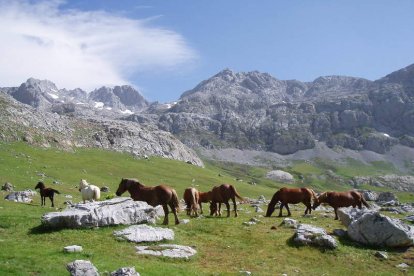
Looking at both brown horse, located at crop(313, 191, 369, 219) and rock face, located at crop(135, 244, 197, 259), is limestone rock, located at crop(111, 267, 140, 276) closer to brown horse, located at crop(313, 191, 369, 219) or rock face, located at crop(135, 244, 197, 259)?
rock face, located at crop(135, 244, 197, 259)

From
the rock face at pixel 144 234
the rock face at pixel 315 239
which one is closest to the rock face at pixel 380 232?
the rock face at pixel 315 239

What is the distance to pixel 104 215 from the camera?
28688 millimetres

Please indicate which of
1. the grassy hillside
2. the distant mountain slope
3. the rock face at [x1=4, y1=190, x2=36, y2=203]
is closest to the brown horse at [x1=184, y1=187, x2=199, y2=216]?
the grassy hillside

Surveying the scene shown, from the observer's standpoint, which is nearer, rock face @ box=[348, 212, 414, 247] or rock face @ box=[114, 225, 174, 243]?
rock face @ box=[114, 225, 174, 243]

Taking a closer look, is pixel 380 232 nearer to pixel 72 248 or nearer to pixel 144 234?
pixel 144 234

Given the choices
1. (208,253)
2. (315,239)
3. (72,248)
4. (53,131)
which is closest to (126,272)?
(72,248)

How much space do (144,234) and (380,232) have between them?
1555 centimetres

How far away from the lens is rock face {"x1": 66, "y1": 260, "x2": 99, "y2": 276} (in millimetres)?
18562

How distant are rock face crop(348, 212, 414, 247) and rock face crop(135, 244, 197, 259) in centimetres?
1198

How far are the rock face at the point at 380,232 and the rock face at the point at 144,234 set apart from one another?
42.0 feet

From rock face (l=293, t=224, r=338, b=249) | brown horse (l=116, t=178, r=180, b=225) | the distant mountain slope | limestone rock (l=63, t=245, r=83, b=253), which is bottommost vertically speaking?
rock face (l=293, t=224, r=338, b=249)

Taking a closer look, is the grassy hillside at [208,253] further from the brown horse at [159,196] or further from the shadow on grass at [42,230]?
the brown horse at [159,196]

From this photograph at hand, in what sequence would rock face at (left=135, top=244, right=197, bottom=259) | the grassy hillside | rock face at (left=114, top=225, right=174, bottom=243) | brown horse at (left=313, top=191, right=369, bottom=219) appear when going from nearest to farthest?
the grassy hillside < rock face at (left=135, top=244, right=197, bottom=259) < rock face at (left=114, top=225, right=174, bottom=243) < brown horse at (left=313, top=191, right=369, bottom=219)

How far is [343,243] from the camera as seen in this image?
2941 cm
